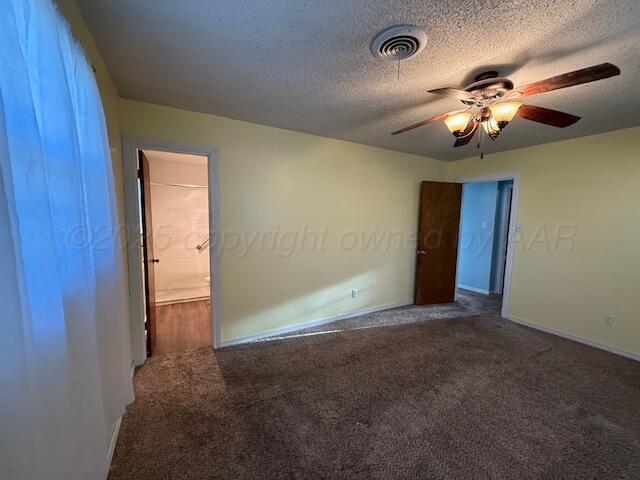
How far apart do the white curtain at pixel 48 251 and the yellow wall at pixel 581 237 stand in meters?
4.41

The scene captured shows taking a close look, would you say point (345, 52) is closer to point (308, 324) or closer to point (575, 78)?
point (575, 78)

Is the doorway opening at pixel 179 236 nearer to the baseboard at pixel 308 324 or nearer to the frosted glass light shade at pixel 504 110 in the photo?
the baseboard at pixel 308 324

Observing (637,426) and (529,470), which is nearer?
(529,470)

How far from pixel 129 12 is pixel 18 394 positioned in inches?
64.4

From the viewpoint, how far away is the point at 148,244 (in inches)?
101

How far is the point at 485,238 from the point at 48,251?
5.79m

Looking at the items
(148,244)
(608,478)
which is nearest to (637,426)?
(608,478)

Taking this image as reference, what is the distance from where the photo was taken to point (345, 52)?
1556mm

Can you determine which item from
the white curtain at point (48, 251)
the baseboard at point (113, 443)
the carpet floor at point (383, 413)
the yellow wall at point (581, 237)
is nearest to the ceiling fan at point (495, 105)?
the white curtain at point (48, 251)

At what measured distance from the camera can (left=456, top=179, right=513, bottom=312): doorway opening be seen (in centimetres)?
479

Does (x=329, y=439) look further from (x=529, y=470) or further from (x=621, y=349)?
(x=621, y=349)

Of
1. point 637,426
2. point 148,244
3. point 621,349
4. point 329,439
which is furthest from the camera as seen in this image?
point 621,349

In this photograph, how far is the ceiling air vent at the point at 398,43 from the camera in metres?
1.37

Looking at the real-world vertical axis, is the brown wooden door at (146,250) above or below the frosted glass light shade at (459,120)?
below
